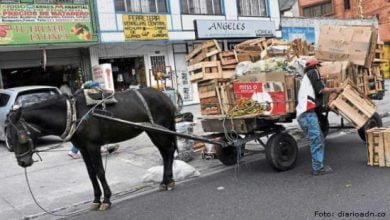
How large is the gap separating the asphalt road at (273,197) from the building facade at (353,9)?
30.4 metres

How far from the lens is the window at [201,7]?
69.8 feet

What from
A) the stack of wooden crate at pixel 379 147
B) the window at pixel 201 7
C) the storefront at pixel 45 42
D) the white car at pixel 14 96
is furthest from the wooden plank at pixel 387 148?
the window at pixel 201 7

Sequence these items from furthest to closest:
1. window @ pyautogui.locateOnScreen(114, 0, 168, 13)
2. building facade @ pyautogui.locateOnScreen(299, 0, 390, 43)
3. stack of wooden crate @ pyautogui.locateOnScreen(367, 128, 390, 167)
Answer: building facade @ pyautogui.locateOnScreen(299, 0, 390, 43) → window @ pyautogui.locateOnScreen(114, 0, 168, 13) → stack of wooden crate @ pyautogui.locateOnScreen(367, 128, 390, 167)

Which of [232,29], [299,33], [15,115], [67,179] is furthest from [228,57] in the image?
[299,33]

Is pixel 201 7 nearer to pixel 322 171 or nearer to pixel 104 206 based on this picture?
pixel 322 171

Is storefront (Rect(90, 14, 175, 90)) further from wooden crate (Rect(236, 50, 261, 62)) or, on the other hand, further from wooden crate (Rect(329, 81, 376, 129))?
wooden crate (Rect(329, 81, 376, 129))

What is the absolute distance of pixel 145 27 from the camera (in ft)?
63.9

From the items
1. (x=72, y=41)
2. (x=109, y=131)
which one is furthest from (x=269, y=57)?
(x=72, y=41)

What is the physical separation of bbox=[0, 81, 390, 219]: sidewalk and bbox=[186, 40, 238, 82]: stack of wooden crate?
149 centimetres

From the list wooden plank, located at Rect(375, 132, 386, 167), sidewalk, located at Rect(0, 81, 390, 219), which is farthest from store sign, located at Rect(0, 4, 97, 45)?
wooden plank, located at Rect(375, 132, 386, 167)

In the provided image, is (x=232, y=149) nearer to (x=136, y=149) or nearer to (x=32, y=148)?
(x=136, y=149)

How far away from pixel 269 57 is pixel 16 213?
483cm

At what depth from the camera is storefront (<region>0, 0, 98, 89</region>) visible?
1580cm

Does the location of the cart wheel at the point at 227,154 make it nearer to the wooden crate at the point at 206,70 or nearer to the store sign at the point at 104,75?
the wooden crate at the point at 206,70
